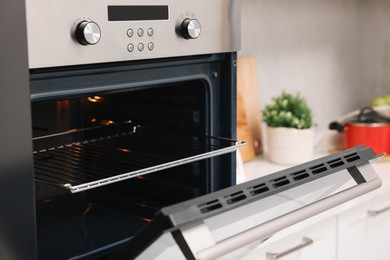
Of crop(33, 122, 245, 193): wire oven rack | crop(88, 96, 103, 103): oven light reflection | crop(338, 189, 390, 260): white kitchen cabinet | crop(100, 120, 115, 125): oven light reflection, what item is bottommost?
crop(338, 189, 390, 260): white kitchen cabinet

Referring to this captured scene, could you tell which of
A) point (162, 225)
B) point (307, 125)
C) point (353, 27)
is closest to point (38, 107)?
point (162, 225)

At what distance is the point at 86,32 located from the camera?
1028mm

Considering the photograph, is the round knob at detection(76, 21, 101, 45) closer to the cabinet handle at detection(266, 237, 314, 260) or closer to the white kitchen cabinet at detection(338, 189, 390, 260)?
the cabinet handle at detection(266, 237, 314, 260)

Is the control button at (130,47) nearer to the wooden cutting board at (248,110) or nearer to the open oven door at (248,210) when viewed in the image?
the open oven door at (248,210)

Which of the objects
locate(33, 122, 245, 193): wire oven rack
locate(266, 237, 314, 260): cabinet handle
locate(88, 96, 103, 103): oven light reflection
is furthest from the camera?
locate(266, 237, 314, 260): cabinet handle

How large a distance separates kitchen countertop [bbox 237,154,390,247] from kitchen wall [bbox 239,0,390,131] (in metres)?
0.35

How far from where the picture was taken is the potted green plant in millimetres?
2135

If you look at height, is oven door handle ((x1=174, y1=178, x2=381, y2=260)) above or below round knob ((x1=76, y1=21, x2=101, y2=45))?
below

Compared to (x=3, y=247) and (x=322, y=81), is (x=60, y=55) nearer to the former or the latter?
(x=3, y=247)

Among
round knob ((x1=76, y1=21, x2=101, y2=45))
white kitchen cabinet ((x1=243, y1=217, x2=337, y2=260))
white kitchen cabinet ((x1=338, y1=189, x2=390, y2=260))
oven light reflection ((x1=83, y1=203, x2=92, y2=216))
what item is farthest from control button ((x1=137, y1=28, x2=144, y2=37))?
white kitchen cabinet ((x1=338, y1=189, x2=390, y2=260))

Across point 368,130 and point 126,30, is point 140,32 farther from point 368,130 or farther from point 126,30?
point 368,130

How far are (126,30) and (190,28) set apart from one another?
147mm

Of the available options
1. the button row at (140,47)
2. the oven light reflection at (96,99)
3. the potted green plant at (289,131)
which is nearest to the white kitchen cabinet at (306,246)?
the potted green plant at (289,131)

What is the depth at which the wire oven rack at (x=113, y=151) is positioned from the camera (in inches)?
49.6
